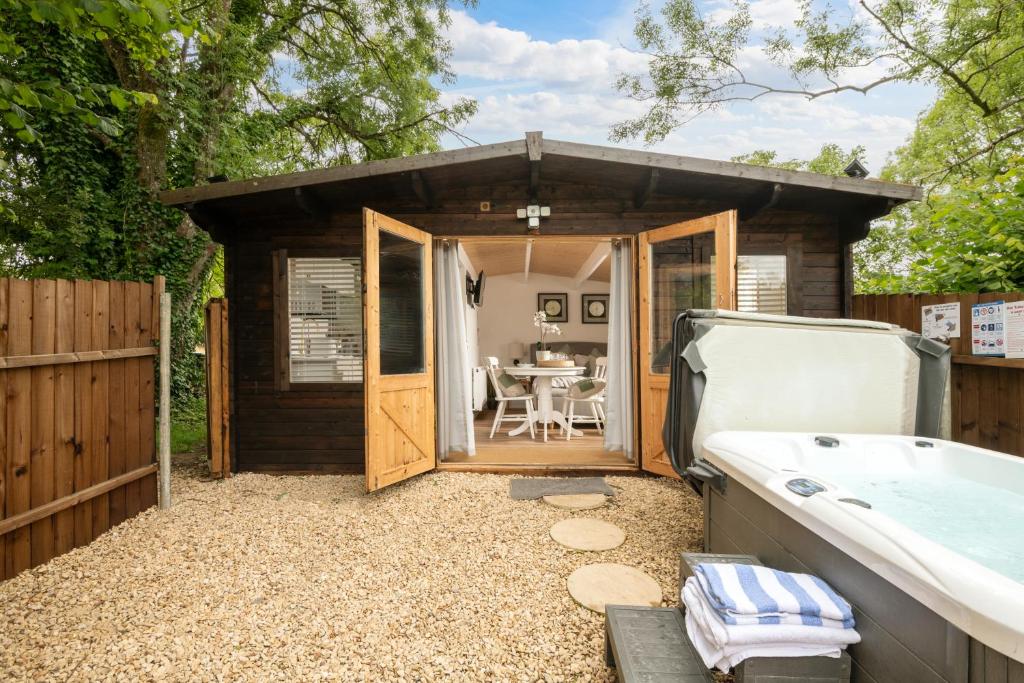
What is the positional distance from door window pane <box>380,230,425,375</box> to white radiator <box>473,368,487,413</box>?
99.4 inches

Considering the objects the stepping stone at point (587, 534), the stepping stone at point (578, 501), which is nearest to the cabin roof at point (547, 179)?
the stepping stone at point (578, 501)

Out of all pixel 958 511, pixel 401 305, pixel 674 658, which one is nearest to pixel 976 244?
pixel 958 511

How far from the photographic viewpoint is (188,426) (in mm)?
6211

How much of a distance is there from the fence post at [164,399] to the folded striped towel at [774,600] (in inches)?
132

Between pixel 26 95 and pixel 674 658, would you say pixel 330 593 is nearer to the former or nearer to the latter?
pixel 674 658

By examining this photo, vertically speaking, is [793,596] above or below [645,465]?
above

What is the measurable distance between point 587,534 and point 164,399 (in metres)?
2.85

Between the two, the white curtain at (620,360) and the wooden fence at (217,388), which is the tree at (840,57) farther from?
the wooden fence at (217,388)

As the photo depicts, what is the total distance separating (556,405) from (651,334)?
2953 mm

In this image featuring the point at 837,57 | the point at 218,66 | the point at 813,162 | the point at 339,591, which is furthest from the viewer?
the point at 813,162

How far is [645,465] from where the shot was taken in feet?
12.9

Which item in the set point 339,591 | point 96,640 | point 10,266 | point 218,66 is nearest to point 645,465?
point 339,591

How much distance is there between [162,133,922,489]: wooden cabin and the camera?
3.75m

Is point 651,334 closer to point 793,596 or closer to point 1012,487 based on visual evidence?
point 1012,487
